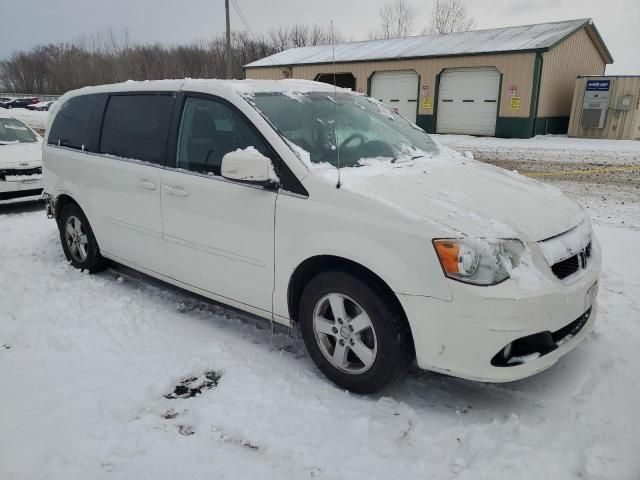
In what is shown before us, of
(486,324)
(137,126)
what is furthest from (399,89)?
(486,324)

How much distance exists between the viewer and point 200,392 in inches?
120

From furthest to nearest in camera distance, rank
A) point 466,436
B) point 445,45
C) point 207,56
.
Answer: point 207,56 < point 445,45 < point 466,436

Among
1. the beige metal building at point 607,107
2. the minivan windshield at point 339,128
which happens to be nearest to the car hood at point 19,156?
the minivan windshield at point 339,128

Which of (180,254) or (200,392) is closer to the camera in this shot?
(200,392)

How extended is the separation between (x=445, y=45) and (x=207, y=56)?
44856 mm

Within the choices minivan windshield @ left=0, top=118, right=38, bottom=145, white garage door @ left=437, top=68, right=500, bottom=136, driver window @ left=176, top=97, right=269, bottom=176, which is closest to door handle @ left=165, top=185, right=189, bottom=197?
driver window @ left=176, top=97, right=269, bottom=176

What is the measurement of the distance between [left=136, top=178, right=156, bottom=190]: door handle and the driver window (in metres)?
0.33

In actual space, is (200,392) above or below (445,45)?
below

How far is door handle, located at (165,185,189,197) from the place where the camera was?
3.65 meters

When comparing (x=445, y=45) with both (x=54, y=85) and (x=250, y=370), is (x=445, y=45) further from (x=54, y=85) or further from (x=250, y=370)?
(x=54, y=85)

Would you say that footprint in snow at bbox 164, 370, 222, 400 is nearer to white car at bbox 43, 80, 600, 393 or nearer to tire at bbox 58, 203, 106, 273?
white car at bbox 43, 80, 600, 393

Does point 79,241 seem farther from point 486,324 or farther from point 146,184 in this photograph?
point 486,324

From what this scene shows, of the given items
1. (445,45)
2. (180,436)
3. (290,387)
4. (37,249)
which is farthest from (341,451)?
(445,45)

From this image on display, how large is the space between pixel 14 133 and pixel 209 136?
7027 millimetres
